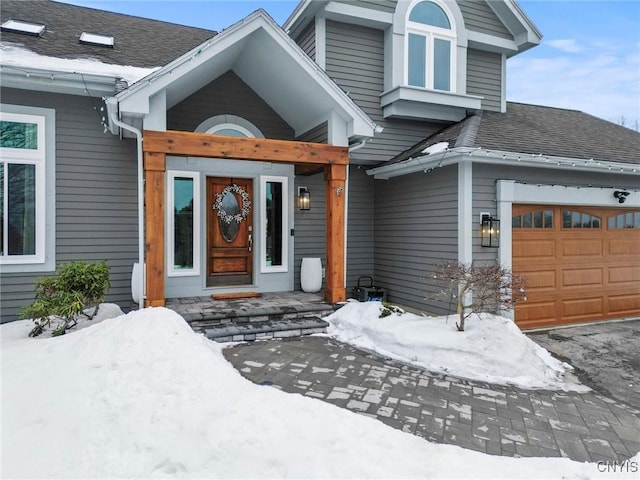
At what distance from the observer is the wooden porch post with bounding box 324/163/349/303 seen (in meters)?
6.75

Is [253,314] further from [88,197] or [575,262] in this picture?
[575,262]

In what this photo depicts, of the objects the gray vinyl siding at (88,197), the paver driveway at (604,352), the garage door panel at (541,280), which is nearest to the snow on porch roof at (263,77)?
the gray vinyl siding at (88,197)

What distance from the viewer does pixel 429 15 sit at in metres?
8.71

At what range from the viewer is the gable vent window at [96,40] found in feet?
23.8

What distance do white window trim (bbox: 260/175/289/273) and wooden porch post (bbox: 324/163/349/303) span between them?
1.43 metres

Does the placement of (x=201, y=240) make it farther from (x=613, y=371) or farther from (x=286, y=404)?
(x=613, y=371)

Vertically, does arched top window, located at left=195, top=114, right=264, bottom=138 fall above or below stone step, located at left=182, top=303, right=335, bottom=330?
above

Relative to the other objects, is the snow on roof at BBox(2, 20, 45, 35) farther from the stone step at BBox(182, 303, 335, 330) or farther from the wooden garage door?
the wooden garage door

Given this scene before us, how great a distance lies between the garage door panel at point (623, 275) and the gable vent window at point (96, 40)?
10237 millimetres

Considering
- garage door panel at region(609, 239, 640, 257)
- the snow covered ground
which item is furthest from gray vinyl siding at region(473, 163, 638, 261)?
the snow covered ground

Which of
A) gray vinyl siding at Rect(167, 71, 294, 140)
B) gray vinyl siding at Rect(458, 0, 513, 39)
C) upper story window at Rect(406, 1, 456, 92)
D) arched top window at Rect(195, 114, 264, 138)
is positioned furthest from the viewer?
gray vinyl siding at Rect(458, 0, 513, 39)

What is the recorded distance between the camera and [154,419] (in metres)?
3.02

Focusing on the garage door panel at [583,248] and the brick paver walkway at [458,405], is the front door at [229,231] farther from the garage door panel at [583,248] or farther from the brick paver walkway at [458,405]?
the garage door panel at [583,248]

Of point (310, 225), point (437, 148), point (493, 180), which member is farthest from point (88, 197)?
point (493, 180)
